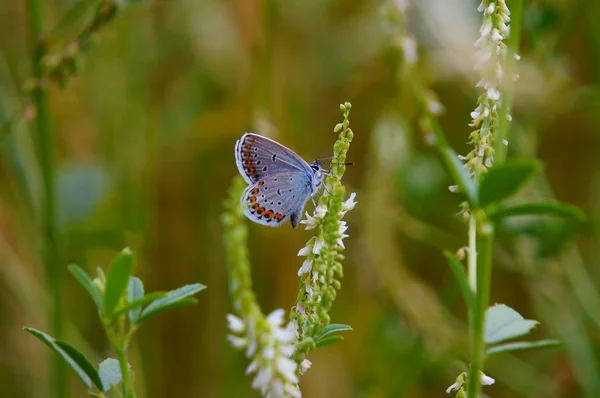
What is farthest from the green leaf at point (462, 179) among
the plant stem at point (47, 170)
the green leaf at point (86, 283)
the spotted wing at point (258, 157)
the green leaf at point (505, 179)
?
the plant stem at point (47, 170)

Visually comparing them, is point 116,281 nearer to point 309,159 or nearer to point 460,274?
point 460,274

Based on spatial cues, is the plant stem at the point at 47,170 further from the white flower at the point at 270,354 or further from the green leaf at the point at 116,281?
the white flower at the point at 270,354

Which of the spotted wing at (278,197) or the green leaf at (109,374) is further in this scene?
the spotted wing at (278,197)

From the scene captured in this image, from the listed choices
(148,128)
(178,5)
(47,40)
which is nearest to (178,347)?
(148,128)

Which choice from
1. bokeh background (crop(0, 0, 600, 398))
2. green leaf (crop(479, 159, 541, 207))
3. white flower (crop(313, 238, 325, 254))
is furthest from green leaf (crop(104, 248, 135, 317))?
bokeh background (crop(0, 0, 600, 398))

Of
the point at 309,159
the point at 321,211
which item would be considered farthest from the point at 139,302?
the point at 309,159

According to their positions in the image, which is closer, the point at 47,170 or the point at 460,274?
the point at 460,274

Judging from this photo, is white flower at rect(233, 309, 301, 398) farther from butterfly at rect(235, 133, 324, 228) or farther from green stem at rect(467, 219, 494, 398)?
butterfly at rect(235, 133, 324, 228)

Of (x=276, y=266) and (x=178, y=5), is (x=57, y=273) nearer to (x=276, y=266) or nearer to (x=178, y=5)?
(x=276, y=266)
